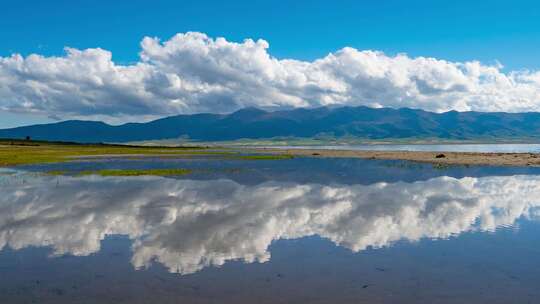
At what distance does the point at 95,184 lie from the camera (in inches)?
1893

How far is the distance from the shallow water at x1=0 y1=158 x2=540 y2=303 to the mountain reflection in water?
0.10 m

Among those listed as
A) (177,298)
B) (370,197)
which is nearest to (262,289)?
(177,298)

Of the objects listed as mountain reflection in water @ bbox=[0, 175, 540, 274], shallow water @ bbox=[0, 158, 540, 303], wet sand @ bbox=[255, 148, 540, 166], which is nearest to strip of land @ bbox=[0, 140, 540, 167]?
wet sand @ bbox=[255, 148, 540, 166]

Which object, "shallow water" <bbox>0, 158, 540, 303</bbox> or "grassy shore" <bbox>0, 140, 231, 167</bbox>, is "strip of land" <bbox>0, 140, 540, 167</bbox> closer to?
"grassy shore" <bbox>0, 140, 231, 167</bbox>

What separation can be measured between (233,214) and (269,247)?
9.50 m

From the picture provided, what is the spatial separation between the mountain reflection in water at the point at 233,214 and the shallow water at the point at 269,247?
0.10 metres

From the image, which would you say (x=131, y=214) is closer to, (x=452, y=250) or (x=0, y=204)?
(x=0, y=204)

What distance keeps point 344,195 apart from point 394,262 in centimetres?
2178

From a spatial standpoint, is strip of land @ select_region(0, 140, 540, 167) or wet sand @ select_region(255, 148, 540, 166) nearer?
wet sand @ select_region(255, 148, 540, 166)

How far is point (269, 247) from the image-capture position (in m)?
20.8

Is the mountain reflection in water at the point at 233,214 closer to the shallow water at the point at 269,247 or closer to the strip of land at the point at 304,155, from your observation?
the shallow water at the point at 269,247

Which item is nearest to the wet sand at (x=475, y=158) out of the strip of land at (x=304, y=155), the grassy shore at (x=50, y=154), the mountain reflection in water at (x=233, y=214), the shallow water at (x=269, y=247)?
the strip of land at (x=304, y=155)

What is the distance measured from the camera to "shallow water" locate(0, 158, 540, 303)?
14867 mm

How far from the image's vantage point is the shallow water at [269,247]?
48.8ft
